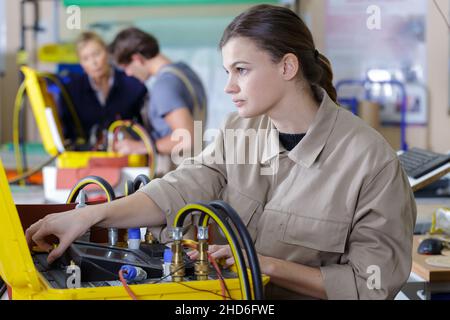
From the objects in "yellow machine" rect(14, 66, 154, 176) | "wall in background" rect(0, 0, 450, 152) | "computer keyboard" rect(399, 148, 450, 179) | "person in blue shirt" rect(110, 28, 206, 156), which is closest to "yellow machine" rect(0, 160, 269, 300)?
"computer keyboard" rect(399, 148, 450, 179)

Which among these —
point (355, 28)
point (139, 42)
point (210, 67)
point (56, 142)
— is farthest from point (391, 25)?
point (56, 142)

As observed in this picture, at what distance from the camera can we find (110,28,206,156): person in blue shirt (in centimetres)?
309

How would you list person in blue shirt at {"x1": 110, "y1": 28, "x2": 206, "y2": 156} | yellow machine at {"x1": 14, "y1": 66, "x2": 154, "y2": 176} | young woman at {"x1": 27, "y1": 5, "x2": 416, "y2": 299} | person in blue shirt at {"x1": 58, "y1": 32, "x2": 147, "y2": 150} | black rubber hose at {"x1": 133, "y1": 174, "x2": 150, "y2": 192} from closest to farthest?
young woman at {"x1": 27, "y1": 5, "x2": 416, "y2": 299} → black rubber hose at {"x1": 133, "y1": 174, "x2": 150, "y2": 192} → yellow machine at {"x1": 14, "y1": 66, "x2": 154, "y2": 176} → person in blue shirt at {"x1": 110, "y1": 28, "x2": 206, "y2": 156} → person in blue shirt at {"x1": 58, "y1": 32, "x2": 147, "y2": 150}

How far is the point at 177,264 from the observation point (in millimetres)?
1065

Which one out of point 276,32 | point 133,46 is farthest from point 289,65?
point 133,46

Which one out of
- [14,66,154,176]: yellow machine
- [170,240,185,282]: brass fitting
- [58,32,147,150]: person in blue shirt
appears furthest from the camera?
[58,32,147,150]: person in blue shirt

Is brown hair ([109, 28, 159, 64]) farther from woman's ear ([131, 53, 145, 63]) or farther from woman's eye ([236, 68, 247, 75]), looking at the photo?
woman's eye ([236, 68, 247, 75])

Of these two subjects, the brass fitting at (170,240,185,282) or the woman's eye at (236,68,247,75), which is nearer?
the brass fitting at (170,240,185,282)

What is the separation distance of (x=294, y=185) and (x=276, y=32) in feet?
0.92

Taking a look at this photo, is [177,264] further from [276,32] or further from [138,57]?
[138,57]

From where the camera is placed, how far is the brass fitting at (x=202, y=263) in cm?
106

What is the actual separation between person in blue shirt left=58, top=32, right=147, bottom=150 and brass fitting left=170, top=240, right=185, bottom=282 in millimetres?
2617

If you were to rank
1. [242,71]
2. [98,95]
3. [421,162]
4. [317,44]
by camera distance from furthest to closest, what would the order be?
[317,44], [98,95], [421,162], [242,71]

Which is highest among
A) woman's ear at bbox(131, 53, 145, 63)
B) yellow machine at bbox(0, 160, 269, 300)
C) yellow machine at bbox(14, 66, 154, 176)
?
woman's ear at bbox(131, 53, 145, 63)
